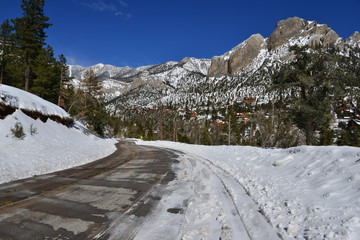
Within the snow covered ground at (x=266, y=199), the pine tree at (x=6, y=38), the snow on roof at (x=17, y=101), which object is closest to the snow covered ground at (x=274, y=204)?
the snow covered ground at (x=266, y=199)

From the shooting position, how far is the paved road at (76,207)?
4039 mm

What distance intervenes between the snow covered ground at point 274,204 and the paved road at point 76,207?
1.73 feet

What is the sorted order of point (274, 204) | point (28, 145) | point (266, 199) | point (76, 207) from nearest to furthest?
point (76, 207) → point (274, 204) → point (266, 199) → point (28, 145)

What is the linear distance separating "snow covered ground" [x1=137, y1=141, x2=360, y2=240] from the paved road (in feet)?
1.73

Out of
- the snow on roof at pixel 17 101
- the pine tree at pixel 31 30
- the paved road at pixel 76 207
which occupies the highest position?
the pine tree at pixel 31 30

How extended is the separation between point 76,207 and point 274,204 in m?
5.15

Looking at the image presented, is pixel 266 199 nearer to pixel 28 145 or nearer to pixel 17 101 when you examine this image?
pixel 28 145

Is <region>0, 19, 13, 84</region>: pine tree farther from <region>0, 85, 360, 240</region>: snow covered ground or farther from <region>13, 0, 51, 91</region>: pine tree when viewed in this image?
<region>0, 85, 360, 240</region>: snow covered ground

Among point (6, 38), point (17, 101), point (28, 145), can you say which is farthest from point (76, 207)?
point (6, 38)

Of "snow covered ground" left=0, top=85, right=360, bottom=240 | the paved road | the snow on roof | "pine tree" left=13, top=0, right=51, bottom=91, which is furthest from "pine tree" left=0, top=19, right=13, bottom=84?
the paved road

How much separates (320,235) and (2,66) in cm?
4674

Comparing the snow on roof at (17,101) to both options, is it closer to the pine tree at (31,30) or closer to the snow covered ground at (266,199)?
the snow covered ground at (266,199)

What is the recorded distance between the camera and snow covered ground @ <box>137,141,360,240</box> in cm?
403

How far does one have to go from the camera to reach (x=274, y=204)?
5480mm
